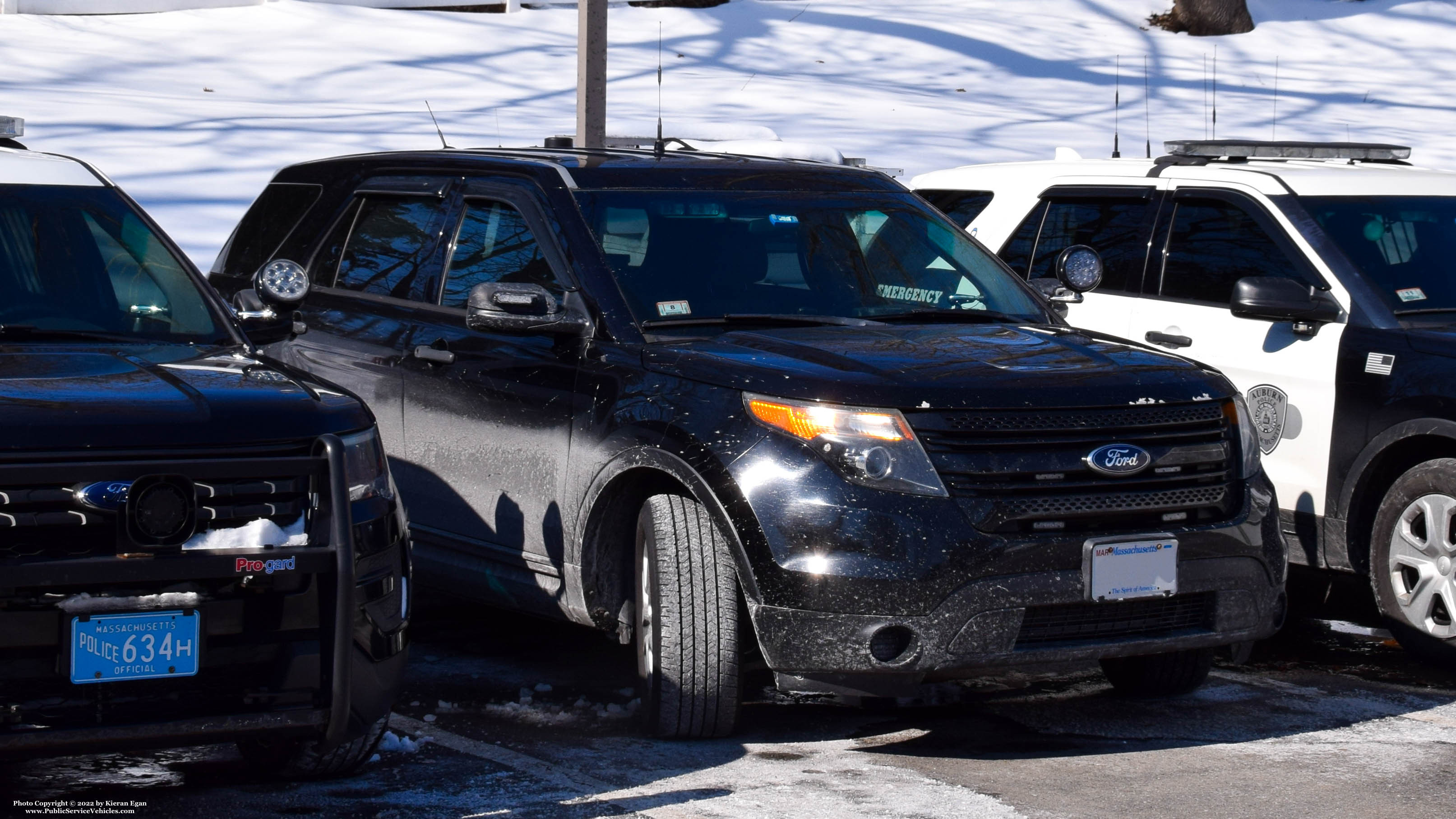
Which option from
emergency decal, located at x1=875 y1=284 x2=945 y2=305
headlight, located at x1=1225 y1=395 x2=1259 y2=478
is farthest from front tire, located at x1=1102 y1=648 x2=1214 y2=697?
emergency decal, located at x1=875 y1=284 x2=945 y2=305

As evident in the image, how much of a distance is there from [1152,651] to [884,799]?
3.24ft

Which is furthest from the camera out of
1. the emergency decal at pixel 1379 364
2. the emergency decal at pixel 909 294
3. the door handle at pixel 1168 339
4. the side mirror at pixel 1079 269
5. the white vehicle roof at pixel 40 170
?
the door handle at pixel 1168 339

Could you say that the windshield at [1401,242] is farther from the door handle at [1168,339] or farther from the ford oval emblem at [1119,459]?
the ford oval emblem at [1119,459]

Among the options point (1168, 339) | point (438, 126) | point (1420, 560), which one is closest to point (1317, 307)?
point (1168, 339)

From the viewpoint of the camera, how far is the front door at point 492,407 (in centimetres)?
605

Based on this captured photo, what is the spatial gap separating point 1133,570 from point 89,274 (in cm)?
318

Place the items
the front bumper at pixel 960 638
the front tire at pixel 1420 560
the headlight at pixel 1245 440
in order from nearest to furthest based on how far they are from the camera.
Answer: the front bumper at pixel 960 638, the headlight at pixel 1245 440, the front tire at pixel 1420 560

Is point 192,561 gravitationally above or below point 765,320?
below

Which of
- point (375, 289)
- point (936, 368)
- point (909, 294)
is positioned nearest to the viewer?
point (936, 368)

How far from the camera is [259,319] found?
591cm

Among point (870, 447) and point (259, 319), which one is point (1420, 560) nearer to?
point (870, 447)

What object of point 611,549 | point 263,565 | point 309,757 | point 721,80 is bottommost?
point 309,757

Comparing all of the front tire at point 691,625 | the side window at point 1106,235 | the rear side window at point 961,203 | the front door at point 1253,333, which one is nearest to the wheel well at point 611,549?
the front tire at point 691,625

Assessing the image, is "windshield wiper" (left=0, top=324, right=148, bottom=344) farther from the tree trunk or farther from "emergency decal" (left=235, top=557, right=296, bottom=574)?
the tree trunk
